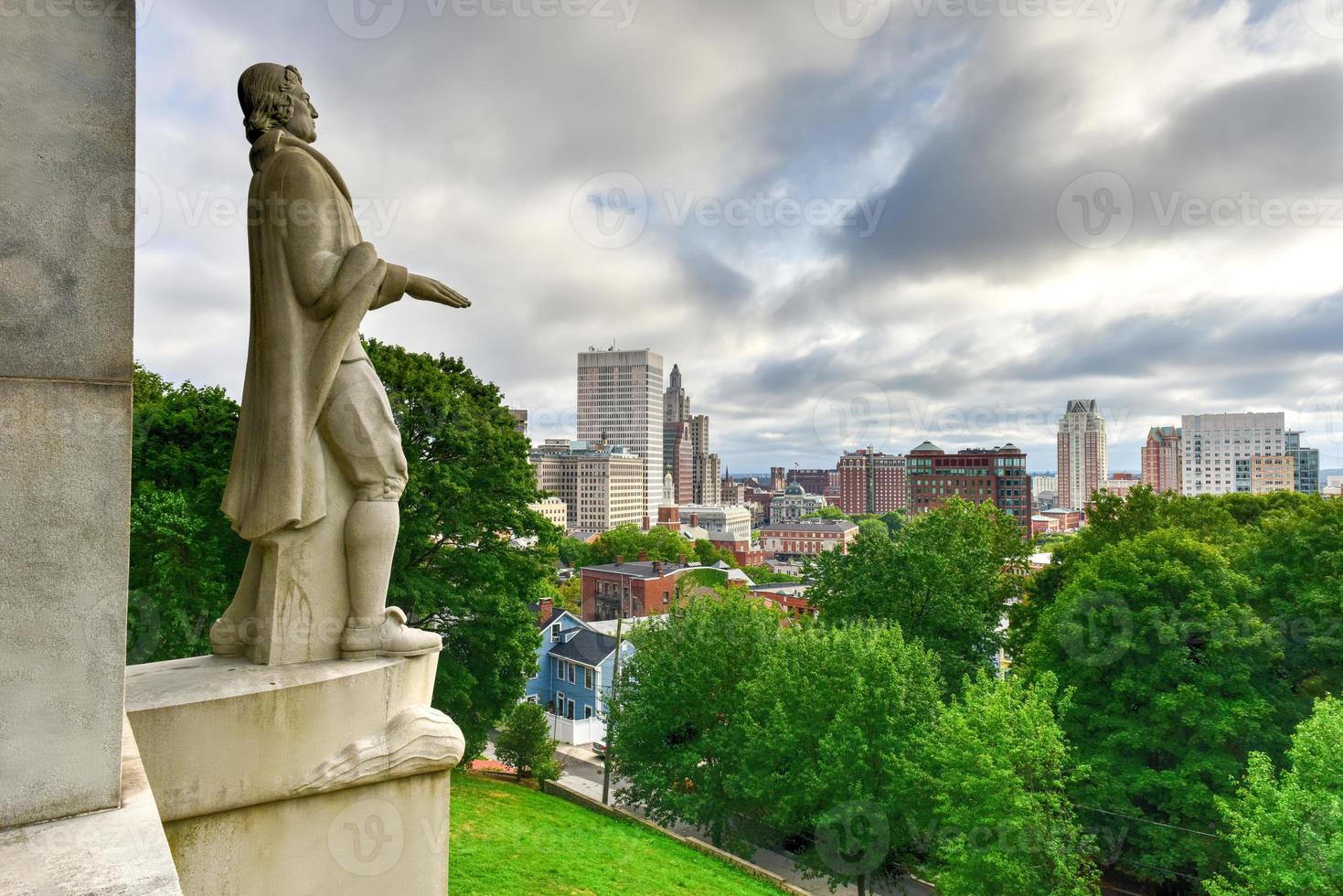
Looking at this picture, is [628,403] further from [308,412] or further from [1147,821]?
[308,412]

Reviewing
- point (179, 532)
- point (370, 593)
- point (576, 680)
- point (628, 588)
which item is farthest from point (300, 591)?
point (628, 588)

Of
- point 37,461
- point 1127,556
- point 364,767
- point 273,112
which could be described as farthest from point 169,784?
point 1127,556

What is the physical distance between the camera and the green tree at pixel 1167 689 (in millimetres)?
16938

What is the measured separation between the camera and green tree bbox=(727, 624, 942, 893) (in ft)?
55.5

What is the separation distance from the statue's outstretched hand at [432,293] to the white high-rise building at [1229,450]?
11806cm

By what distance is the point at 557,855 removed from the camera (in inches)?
531

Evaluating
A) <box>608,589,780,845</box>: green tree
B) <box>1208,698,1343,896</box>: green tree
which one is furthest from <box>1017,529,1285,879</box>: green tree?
<box>608,589,780,845</box>: green tree

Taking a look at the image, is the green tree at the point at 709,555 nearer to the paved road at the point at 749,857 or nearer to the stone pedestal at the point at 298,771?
the paved road at the point at 749,857

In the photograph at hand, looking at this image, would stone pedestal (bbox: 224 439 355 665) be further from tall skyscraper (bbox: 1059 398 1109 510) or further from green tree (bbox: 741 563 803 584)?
tall skyscraper (bbox: 1059 398 1109 510)

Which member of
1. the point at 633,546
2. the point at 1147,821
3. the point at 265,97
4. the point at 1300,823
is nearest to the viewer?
the point at 265,97

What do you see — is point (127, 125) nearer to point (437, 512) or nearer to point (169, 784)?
point (169, 784)

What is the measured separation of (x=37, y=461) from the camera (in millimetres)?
2654

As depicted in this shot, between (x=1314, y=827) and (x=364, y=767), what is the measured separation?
14.5 m

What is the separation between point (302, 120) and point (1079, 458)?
193838mm
